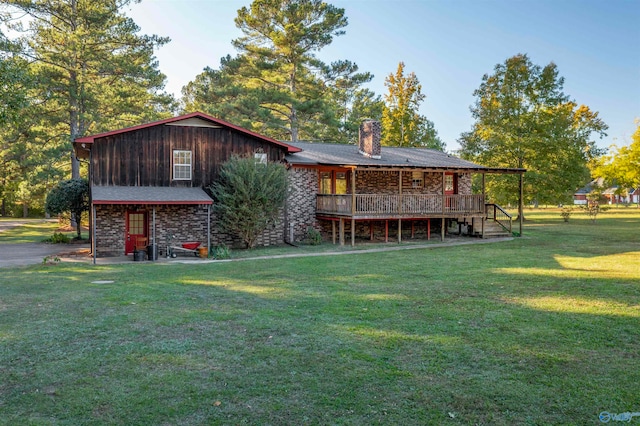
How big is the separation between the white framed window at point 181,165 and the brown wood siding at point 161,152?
0.17 meters

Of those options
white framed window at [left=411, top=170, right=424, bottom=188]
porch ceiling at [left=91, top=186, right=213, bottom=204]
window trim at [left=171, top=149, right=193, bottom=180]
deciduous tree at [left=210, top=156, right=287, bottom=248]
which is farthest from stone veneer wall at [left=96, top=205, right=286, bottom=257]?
white framed window at [left=411, top=170, right=424, bottom=188]

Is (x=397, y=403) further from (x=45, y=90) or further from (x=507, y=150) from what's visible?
(x=507, y=150)

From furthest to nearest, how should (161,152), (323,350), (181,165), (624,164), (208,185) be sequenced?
(624,164), (208,185), (181,165), (161,152), (323,350)

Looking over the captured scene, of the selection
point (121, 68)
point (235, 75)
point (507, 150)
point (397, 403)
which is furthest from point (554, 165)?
point (397, 403)

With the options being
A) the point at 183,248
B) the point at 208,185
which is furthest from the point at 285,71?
the point at 183,248

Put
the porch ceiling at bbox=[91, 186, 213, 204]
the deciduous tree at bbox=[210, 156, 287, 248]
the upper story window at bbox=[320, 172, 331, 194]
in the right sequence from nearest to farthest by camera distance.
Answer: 1. the porch ceiling at bbox=[91, 186, 213, 204]
2. the deciduous tree at bbox=[210, 156, 287, 248]
3. the upper story window at bbox=[320, 172, 331, 194]

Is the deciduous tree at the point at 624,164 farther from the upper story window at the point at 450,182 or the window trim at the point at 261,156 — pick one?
the window trim at the point at 261,156

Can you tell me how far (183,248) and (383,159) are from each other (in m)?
11.1

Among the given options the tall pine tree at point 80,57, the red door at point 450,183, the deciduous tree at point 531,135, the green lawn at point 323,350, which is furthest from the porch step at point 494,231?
the tall pine tree at point 80,57

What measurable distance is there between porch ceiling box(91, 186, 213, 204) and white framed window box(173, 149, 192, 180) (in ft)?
2.22

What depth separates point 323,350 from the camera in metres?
5.64

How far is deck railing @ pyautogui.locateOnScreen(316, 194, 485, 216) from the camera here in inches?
750

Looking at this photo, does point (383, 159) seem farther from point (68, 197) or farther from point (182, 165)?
point (68, 197)

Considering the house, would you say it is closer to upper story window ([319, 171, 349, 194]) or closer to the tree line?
upper story window ([319, 171, 349, 194])
